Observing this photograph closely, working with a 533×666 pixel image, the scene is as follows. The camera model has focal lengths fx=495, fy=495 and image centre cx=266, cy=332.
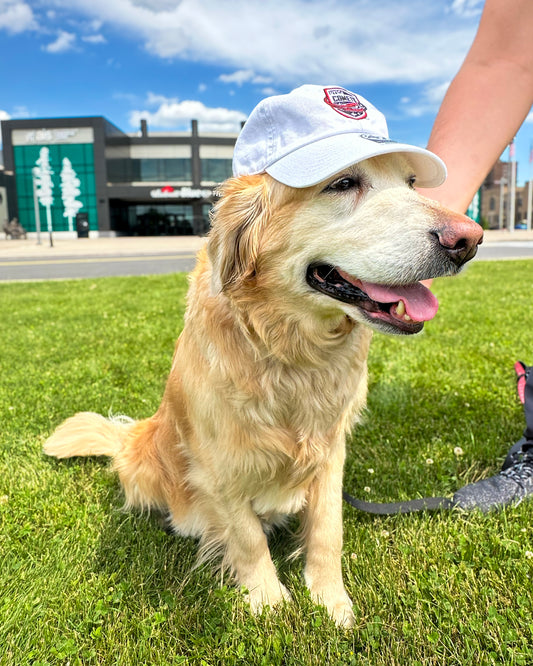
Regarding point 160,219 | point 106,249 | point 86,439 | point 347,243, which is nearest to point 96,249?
point 106,249

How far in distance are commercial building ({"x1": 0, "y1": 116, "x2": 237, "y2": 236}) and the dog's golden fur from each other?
157 ft

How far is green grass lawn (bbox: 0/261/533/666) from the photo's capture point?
5.31ft

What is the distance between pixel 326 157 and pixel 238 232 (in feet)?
1.28

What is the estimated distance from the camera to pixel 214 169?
52531 mm

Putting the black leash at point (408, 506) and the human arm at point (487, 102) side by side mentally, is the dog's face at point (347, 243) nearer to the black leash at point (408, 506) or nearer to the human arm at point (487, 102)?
the human arm at point (487, 102)

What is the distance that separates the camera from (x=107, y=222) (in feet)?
162

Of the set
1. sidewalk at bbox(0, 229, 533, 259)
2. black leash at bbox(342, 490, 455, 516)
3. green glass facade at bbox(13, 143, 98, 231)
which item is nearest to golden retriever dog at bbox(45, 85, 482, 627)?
black leash at bbox(342, 490, 455, 516)

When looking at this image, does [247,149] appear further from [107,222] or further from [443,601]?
[107,222]

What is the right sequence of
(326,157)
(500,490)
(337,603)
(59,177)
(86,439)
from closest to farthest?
(326,157)
(337,603)
(500,490)
(86,439)
(59,177)

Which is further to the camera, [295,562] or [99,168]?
[99,168]

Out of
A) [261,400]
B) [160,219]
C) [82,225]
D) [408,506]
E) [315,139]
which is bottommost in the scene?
[408,506]

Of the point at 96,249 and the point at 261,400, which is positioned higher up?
the point at 96,249

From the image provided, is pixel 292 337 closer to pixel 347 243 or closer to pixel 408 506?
pixel 347 243

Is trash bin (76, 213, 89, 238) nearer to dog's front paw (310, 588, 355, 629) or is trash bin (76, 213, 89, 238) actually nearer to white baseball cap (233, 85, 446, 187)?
white baseball cap (233, 85, 446, 187)
